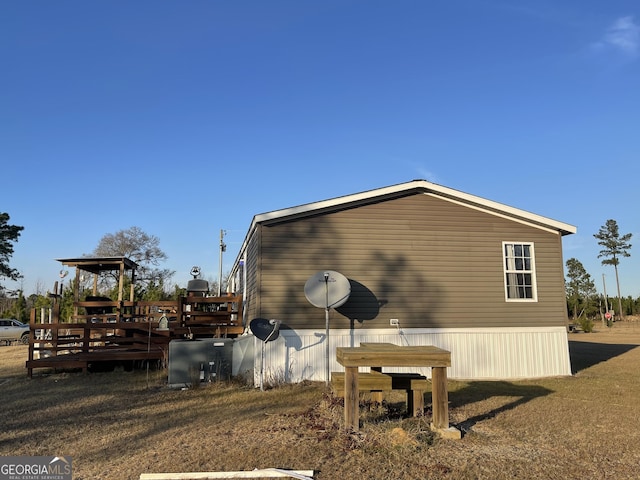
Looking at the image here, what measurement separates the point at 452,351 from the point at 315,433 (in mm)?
6214

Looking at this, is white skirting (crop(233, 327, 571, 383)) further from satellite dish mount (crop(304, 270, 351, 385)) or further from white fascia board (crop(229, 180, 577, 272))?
white fascia board (crop(229, 180, 577, 272))

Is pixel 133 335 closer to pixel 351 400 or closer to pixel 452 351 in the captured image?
pixel 452 351

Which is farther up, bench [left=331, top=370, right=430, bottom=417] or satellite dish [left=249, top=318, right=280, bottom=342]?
satellite dish [left=249, top=318, right=280, bottom=342]

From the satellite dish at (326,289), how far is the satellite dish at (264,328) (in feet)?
2.99

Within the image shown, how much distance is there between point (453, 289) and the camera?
11.4 meters

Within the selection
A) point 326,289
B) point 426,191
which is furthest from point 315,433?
point 426,191

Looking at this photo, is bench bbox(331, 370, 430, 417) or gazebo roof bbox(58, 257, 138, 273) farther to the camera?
gazebo roof bbox(58, 257, 138, 273)

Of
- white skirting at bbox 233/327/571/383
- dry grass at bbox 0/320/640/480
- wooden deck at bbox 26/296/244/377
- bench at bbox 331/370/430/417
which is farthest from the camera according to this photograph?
wooden deck at bbox 26/296/244/377

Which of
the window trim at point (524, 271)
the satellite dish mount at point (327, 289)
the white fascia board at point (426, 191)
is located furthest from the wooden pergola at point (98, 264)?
the window trim at point (524, 271)

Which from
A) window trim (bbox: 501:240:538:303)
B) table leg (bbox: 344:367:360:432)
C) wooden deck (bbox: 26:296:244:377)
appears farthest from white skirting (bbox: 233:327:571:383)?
table leg (bbox: 344:367:360:432)

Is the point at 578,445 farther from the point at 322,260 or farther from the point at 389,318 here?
the point at 322,260

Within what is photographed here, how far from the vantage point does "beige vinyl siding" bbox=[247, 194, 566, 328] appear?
34.8 ft

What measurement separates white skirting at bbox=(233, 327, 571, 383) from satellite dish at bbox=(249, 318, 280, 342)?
40 centimetres

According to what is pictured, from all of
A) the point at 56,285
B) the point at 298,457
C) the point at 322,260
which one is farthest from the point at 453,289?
the point at 56,285
